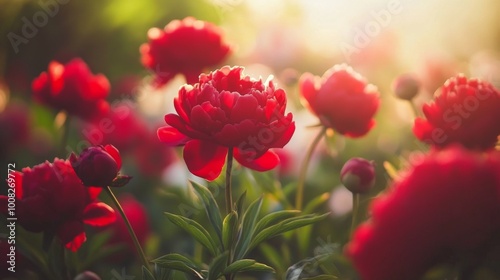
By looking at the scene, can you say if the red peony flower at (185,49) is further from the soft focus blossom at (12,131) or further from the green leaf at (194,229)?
the soft focus blossom at (12,131)

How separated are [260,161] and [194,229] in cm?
13

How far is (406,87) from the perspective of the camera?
1.03 metres

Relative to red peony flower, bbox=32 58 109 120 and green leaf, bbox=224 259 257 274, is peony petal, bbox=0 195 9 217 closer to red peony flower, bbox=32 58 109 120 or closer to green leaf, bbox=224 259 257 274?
green leaf, bbox=224 259 257 274

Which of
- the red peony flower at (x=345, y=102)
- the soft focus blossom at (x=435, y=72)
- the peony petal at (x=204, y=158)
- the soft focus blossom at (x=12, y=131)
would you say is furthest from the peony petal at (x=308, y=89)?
the soft focus blossom at (x=12, y=131)

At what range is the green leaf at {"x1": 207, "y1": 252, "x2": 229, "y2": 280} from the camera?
0.69 metres

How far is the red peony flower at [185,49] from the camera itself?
1.16 metres

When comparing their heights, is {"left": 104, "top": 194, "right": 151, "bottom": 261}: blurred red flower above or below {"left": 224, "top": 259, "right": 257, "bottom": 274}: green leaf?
below

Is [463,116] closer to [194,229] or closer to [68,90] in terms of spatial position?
[194,229]

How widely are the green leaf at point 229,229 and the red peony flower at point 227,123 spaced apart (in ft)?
0.24

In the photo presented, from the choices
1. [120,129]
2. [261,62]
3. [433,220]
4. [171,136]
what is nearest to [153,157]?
[120,129]

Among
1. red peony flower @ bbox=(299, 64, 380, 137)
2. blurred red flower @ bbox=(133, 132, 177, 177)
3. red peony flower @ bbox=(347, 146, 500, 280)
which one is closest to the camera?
red peony flower @ bbox=(347, 146, 500, 280)

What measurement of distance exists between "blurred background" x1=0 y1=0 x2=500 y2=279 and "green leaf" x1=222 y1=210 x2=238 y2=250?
25 cm

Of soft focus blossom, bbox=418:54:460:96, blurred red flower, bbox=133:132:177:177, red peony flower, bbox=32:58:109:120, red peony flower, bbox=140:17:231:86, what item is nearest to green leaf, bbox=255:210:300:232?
red peony flower, bbox=140:17:231:86

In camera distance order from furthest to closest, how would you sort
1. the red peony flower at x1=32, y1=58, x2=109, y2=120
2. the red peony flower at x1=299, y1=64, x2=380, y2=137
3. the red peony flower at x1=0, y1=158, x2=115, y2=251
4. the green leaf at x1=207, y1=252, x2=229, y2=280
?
1. the red peony flower at x1=32, y1=58, x2=109, y2=120
2. the red peony flower at x1=299, y1=64, x2=380, y2=137
3. the red peony flower at x1=0, y1=158, x2=115, y2=251
4. the green leaf at x1=207, y1=252, x2=229, y2=280
